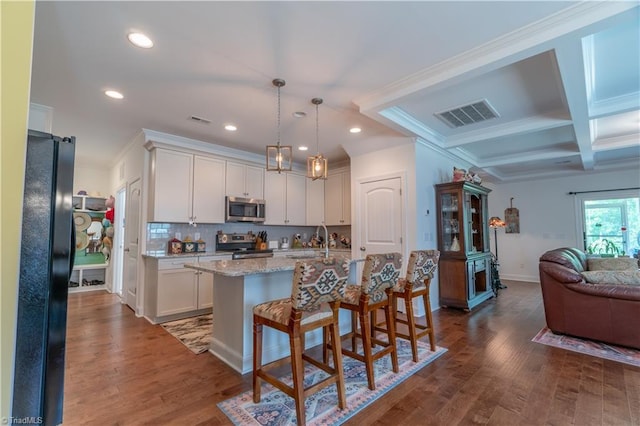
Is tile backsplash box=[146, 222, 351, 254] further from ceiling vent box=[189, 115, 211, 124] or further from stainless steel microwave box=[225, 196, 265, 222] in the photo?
ceiling vent box=[189, 115, 211, 124]

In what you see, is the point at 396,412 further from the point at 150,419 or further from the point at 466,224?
the point at 466,224

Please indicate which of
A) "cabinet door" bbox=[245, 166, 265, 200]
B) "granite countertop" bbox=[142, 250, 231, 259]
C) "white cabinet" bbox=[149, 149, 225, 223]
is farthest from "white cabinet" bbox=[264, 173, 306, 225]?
"granite countertop" bbox=[142, 250, 231, 259]

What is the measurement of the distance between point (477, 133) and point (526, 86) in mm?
1290

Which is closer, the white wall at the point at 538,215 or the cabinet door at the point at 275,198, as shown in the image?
the cabinet door at the point at 275,198

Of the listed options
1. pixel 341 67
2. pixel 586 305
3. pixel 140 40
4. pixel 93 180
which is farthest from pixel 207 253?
pixel 586 305

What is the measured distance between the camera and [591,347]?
118 inches

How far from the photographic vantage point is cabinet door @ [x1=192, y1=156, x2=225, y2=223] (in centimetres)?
454

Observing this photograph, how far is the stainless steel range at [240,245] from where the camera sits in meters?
4.87

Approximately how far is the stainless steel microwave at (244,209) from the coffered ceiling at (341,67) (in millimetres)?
1124

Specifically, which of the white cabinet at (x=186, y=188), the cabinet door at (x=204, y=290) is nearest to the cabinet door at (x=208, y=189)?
the white cabinet at (x=186, y=188)

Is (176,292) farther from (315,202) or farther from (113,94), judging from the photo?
(315,202)

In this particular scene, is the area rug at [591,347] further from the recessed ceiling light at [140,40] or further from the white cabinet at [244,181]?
the recessed ceiling light at [140,40]

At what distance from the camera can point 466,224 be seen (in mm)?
4598

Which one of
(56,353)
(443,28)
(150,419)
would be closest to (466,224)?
(443,28)
